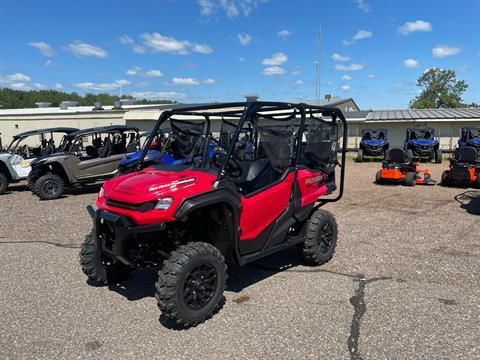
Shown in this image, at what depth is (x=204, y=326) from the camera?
3607mm

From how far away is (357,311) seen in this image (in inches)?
153

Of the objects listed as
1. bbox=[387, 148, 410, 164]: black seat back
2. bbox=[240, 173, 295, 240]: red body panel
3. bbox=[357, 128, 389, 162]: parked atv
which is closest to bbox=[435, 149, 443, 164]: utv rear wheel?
bbox=[357, 128, 389, 162]: parked atv

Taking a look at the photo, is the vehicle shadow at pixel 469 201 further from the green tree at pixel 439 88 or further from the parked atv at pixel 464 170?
the green tree at pixel 439 88

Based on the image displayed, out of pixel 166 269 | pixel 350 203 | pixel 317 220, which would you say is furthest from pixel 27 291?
pixel 350 203

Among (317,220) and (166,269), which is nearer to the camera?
(166,269)

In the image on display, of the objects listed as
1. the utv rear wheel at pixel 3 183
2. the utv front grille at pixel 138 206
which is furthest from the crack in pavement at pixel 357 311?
the utv rear wheel at pixel 3 183

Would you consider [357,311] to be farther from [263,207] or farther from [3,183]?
[3,183]

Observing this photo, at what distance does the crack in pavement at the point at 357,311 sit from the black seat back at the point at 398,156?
8.71 metres

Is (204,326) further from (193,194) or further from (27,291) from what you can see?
(27,291)

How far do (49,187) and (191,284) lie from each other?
26.8 feet

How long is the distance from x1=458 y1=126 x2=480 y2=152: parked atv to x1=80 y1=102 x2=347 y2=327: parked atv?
11.9 meters

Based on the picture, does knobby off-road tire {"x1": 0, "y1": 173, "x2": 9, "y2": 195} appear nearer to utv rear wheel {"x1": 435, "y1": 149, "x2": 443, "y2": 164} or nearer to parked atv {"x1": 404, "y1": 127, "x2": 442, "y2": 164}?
parked atv {"x1": 404, "y1": 127, "x2": 442, "y2": 164}

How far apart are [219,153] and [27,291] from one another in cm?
250

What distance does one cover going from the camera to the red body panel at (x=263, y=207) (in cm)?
402
